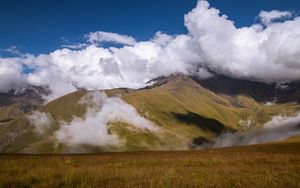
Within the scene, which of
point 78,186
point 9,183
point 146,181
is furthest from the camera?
point 146,181

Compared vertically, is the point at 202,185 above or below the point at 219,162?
A: below

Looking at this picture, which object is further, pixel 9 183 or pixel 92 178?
pixel 92 178

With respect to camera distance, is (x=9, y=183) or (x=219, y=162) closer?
(x=9, y=183)

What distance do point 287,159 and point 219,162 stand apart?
7.61m

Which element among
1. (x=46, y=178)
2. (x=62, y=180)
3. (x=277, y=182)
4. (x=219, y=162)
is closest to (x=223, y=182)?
(x=277, y=182)

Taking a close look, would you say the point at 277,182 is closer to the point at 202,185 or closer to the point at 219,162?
the point at 202,185

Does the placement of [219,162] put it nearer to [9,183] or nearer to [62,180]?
[62,180]

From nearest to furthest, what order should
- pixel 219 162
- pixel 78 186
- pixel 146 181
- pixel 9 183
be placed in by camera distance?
pixel 78 186, pixel 9 183, pixel 146 181, pixel 219 162

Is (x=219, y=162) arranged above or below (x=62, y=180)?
above

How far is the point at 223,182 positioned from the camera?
20828mm

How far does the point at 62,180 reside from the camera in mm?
20922

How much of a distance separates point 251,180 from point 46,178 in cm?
1261

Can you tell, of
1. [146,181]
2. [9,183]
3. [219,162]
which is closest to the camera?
[9,183]

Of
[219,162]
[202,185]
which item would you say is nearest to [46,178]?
[202,185]
